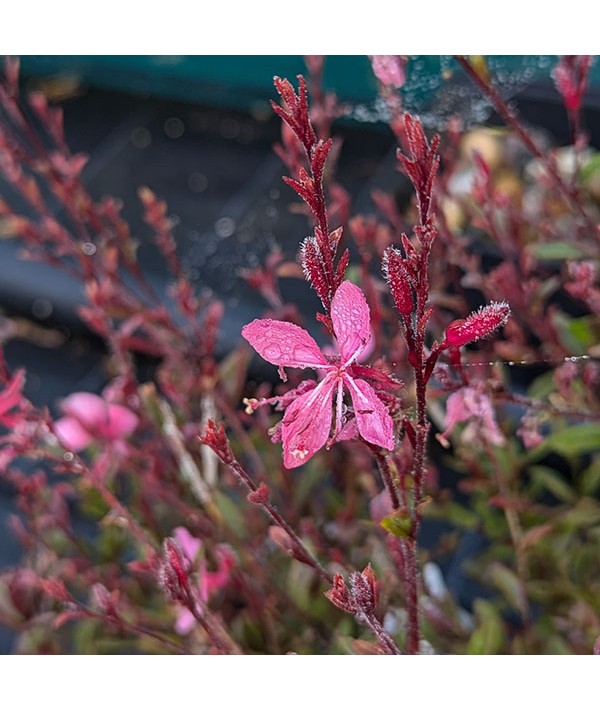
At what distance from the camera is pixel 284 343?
45 cm

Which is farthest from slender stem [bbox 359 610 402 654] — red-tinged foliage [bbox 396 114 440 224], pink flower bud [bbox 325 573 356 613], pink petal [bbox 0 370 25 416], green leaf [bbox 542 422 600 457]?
green leaf [bbox 542 422 600 457]

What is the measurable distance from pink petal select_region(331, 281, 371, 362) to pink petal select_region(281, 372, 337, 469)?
20mm

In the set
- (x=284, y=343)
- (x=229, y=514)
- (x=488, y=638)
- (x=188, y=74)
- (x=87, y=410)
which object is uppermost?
(x=188, y=74)

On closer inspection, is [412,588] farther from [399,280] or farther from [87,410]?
[87,410]

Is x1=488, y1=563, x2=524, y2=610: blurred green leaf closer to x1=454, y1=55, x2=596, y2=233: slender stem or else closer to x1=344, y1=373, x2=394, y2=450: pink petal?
x1=454, y1=55, x2=596, y2=233: slender stem

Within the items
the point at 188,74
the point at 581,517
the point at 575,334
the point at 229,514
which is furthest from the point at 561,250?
the point at 188,74

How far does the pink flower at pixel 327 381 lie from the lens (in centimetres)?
42

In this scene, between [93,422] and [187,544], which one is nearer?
[187,544]

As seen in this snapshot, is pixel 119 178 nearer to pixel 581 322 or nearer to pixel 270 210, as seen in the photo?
pixel 270 210

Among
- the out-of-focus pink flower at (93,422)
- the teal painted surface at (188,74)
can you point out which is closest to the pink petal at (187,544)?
the out-of-focus pink flower at (93,422)

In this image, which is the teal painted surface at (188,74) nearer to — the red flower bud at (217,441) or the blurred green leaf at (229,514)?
the blurred green leaf at (229,514)

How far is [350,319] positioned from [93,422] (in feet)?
1.95

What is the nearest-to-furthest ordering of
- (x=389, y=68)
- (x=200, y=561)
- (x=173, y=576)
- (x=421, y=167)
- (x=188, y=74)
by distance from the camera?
(x=421, y=167), (x=173, y=576), (x=389, y=68), (x=200, y=561), (x=188, y=74)

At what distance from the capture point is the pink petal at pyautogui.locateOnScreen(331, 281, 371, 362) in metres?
0.42
